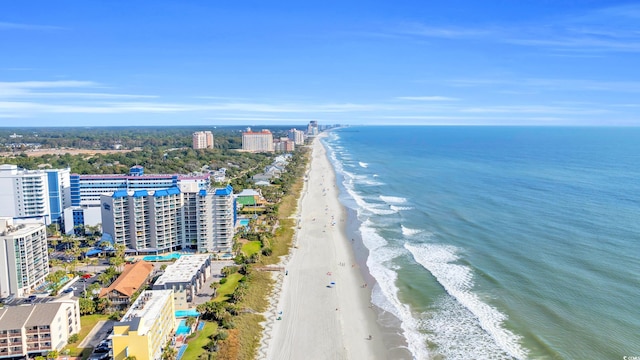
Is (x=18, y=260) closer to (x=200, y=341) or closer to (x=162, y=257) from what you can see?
(x=162, y=257)

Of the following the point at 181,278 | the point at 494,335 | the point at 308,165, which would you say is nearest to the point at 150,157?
the point at 308,165

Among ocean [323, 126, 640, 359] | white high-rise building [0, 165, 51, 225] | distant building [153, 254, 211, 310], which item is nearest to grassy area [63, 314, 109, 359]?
distant building [153, 254, 211, 310]

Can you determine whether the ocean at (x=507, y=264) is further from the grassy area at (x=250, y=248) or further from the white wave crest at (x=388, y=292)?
the grassy area at (x=250, y=248)

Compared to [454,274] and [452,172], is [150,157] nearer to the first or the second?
[452,172]

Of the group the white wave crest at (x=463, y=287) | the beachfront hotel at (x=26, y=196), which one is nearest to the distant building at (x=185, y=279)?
the white wave crest at (x=463, y=287)

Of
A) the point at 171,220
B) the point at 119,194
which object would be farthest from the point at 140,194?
the point at 171,220

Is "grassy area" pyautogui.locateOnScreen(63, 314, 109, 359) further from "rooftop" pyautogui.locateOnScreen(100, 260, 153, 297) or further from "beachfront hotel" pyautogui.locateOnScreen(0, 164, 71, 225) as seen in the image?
"beachfront hotel" pyautogui.locateOnScreen(0, 164, 71, 225)
